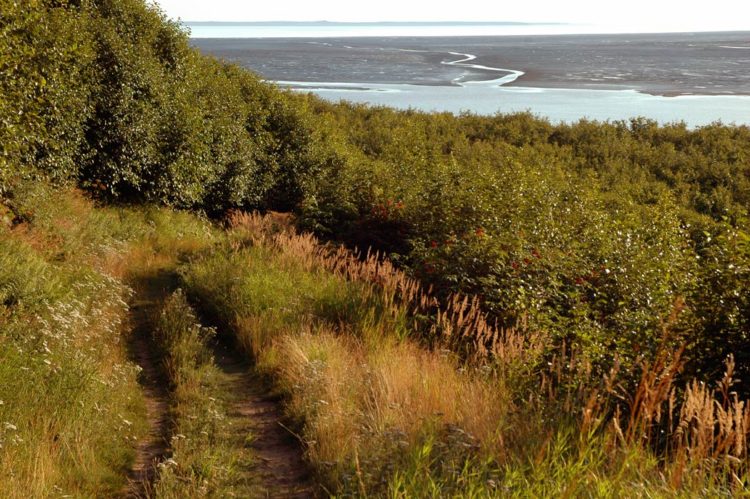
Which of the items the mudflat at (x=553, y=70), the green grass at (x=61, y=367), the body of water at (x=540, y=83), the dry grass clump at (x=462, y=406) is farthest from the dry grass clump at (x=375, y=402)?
the mudflat at (x=553, y=70)

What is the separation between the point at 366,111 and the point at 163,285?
41.5 m

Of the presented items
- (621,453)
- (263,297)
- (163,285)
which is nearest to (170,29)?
(163,285)

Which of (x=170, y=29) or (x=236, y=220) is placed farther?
(x=170, y=29)

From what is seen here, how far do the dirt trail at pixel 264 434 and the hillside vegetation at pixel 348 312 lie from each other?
0.55 ft

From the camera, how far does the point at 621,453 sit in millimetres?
4555

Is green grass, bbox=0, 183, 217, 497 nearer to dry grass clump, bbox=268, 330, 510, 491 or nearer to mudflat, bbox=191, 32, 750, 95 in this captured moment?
Result: dry grass clump, bbox=268, 330, 510, 491

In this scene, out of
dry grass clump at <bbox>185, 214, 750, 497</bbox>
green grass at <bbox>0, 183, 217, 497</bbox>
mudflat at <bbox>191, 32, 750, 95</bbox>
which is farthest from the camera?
mudflat at <bbox>191, 32, 750, 95</bbox>

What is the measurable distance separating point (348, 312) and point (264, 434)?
10.3 feet

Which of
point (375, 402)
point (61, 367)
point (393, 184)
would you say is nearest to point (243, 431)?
point (375, 402)

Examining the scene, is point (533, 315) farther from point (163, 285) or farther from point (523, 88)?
point (523, 88)

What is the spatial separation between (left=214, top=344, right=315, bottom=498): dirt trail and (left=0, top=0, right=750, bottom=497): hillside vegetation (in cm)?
17

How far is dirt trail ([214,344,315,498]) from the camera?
5.50m

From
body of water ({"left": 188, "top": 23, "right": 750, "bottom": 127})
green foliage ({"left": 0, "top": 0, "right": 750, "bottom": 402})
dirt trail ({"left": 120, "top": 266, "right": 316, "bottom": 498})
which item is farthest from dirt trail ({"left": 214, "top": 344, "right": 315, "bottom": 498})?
body of water ({"left": 188, "top": 23, "right": 750, "bottom": 127})

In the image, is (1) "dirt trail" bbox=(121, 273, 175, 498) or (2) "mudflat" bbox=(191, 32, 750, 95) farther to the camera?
(2) "mudflat" bbox=(191, 32, 750, 95)
